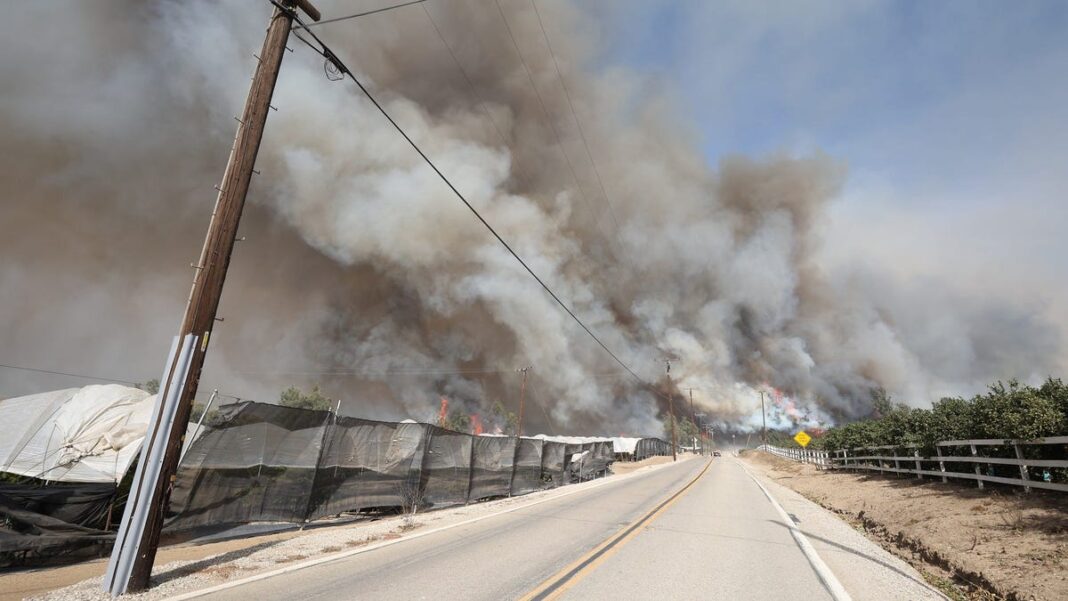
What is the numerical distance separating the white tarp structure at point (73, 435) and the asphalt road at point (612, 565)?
6820 millimetres

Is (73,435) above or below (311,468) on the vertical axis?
above

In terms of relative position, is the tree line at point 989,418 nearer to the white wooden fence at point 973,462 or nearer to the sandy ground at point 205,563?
the white wooden fence at point 973,462

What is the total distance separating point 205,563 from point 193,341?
2951 millimetres

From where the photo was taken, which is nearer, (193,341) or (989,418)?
(193,341)

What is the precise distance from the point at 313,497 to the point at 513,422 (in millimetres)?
128906

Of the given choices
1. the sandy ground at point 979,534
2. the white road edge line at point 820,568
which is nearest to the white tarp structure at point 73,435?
the white road edge line at point 820,568

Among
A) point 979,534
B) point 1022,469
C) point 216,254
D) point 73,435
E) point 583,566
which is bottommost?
point 583,566

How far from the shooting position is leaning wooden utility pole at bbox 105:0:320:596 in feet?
17.3

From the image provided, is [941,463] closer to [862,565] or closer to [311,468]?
[862,565]

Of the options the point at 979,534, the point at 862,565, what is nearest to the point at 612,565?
the point at 862,565

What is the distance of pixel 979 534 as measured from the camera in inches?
305

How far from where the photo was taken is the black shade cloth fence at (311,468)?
7758mm

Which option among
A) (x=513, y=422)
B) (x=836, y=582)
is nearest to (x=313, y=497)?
(x=836, y=582)

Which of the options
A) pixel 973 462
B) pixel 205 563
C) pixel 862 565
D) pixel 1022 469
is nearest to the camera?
pixel 205 563
